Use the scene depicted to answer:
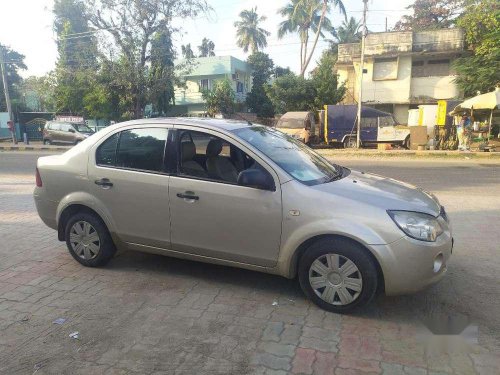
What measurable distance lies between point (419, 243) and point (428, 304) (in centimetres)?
77

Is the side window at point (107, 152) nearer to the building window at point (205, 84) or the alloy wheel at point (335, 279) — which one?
the alloy wheel at point (335, 279)

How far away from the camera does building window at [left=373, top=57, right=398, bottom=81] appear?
2627 centimetres

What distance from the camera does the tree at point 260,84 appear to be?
3809 centimetres

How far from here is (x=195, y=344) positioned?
2879mm

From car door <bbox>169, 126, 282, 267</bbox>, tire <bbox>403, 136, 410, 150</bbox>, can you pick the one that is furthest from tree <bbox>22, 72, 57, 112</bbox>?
car door <bbox>169, 126, 282, 267</bbox>

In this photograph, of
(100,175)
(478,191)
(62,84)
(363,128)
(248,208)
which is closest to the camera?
(248,208)

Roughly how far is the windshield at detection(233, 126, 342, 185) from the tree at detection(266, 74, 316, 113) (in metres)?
24.7

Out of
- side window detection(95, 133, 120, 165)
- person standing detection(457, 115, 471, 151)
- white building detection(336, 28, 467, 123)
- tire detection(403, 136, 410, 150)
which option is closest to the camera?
side window detection(95, 133, 120, 165)

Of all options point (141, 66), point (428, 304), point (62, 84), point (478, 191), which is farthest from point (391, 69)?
point (428, 304)

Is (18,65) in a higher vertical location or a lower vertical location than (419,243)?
higher

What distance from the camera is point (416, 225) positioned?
3.08m

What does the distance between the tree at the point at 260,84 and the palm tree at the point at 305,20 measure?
14.0ft

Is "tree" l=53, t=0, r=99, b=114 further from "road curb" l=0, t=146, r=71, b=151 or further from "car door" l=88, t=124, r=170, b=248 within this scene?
"car door" l=88, t=124, r=170, b=248

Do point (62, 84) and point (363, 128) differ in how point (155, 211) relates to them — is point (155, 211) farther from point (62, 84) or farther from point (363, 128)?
point (62, 84)
